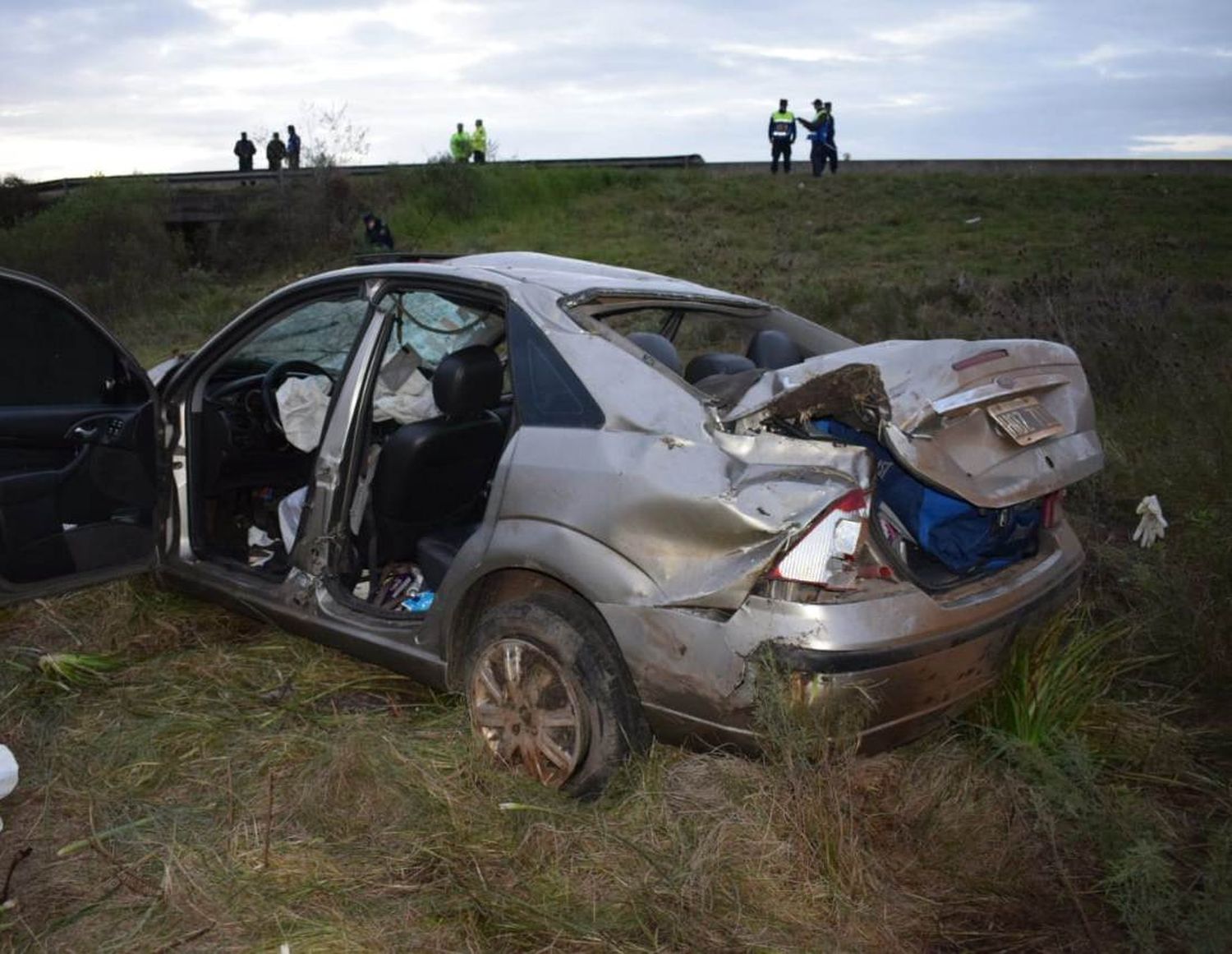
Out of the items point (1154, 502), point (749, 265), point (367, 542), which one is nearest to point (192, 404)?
point (367, 542)

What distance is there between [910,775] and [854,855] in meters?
0.58

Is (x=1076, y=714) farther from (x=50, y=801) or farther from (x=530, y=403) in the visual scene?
(x=50, y=801)

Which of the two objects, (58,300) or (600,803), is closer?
(600,803)

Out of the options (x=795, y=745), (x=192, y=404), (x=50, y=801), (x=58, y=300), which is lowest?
(x=50, y=801)

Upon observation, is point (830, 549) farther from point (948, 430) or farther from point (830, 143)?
point (830, 143)

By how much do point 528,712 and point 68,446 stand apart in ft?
7.45

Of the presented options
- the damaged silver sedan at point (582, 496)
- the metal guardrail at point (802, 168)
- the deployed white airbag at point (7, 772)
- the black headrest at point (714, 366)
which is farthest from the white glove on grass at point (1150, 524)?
the metal guardrail at point (802, 168)

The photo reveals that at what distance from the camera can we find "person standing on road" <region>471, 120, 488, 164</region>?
31781 millimetres

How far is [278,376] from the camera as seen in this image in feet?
15.8

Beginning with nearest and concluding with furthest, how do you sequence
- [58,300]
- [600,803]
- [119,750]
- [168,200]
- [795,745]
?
[795,745] → [600,803] → [119,750] → [58,300] → [168,200]

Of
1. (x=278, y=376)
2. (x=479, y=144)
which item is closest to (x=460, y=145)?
(x=479, y=144)

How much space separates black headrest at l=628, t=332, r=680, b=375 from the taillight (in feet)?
3.04

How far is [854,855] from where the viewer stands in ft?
9.93

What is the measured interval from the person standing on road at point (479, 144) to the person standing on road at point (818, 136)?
854 centimetres
